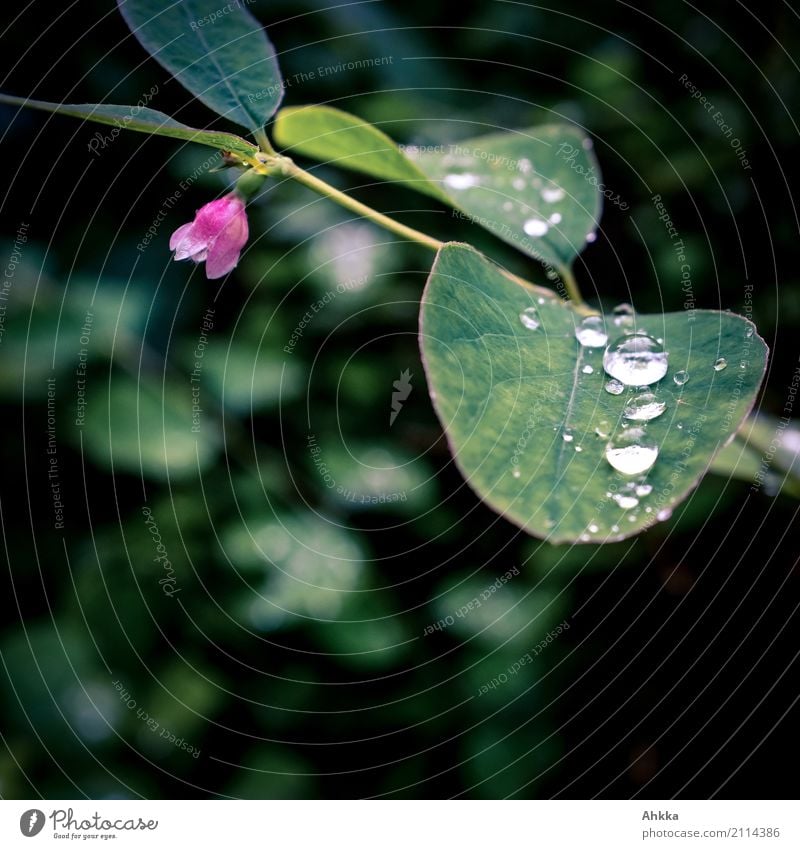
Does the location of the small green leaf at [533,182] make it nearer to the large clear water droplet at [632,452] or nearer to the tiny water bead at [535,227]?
the tiny water bead at [535,227]

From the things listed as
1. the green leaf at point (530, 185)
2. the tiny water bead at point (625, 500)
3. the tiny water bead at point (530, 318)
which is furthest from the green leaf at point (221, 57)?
the tiny water bead at point (625, 500)

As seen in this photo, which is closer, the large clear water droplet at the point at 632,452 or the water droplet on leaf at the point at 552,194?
the large clear water droplet at the point at 632,452

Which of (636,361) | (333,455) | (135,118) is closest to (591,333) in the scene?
(636,361)

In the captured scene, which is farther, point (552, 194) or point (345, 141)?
point (552, 194)

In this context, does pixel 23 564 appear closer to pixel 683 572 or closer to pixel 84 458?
pixel 84 458

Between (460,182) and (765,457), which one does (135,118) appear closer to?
(460,182)

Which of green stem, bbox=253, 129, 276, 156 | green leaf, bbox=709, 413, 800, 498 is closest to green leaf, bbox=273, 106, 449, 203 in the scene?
green stem, bbox=253, 129, 276, 156

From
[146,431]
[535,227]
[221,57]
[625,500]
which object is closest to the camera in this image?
[625,500]

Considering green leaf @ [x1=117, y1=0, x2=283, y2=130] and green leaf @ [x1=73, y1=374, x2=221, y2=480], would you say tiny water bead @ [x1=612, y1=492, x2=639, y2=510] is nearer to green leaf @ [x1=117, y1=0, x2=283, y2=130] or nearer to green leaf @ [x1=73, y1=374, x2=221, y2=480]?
green leaf @ [x1=117, y1=0, x2=283, y2=130]
